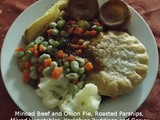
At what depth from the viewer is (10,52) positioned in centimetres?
163

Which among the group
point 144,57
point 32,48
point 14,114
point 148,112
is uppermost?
point 32,48

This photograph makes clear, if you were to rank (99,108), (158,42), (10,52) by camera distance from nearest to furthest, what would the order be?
(99,108) → (10,52) → (158,42)

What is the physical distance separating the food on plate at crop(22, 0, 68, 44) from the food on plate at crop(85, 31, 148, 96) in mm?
228

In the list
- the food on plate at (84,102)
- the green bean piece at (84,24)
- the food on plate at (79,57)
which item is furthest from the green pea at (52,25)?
the food on plate at (84,102)

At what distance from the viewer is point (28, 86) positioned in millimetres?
1561

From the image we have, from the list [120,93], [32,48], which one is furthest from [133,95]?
[32,48]

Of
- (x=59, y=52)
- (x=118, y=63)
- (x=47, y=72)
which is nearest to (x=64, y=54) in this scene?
(x=59, y=52)

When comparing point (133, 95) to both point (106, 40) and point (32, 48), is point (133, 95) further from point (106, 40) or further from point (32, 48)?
point (32, 48)

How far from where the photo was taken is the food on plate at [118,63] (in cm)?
151

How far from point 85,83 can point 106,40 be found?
0.21 m

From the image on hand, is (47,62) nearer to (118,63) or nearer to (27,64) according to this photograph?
(27,64)

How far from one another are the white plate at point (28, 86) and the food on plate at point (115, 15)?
0.21 feet

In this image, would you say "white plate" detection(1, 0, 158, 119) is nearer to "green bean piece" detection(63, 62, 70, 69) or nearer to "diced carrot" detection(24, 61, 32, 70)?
"diced carrot" detection(24, 61, 32, 70)

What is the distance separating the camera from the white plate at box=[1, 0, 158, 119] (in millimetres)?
1517
